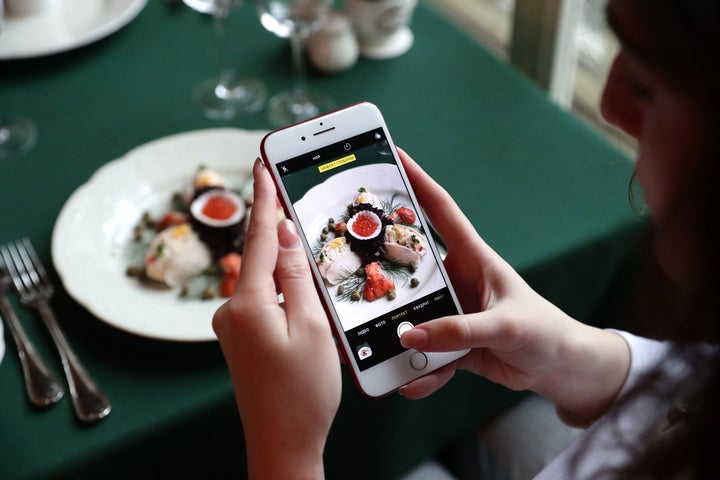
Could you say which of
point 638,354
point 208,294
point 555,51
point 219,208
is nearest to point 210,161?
point 219,208

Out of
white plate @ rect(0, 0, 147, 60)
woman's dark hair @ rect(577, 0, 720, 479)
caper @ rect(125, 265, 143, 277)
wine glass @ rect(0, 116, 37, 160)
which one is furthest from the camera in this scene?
white plate @ rect(0, 0, 147, 60)

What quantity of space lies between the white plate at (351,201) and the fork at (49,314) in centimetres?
26

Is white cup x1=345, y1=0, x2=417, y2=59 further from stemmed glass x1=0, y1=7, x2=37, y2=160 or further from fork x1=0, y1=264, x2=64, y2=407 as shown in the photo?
fork x1=0, y1=264, x2=64, y2=407

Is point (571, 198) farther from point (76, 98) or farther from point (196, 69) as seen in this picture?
point (76, 98)

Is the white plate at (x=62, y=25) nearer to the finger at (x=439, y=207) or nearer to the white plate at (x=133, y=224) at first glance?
the white plate at (x=133, y=224)

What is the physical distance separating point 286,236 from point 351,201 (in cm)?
7

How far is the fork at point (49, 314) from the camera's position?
68 centimetres

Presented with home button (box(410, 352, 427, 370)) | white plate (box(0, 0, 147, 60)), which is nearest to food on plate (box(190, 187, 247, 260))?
home button (box(410, 352, 427, 370))

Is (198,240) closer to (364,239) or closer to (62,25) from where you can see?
(364,239)

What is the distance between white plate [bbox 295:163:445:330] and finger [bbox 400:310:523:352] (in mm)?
36

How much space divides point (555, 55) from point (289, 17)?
544 mm

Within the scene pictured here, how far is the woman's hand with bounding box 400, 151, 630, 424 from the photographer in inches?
23.2

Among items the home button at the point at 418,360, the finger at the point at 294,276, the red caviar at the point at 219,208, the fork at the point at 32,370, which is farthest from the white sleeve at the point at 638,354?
the fork at the point at 32,370

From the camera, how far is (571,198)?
2.86 ft
